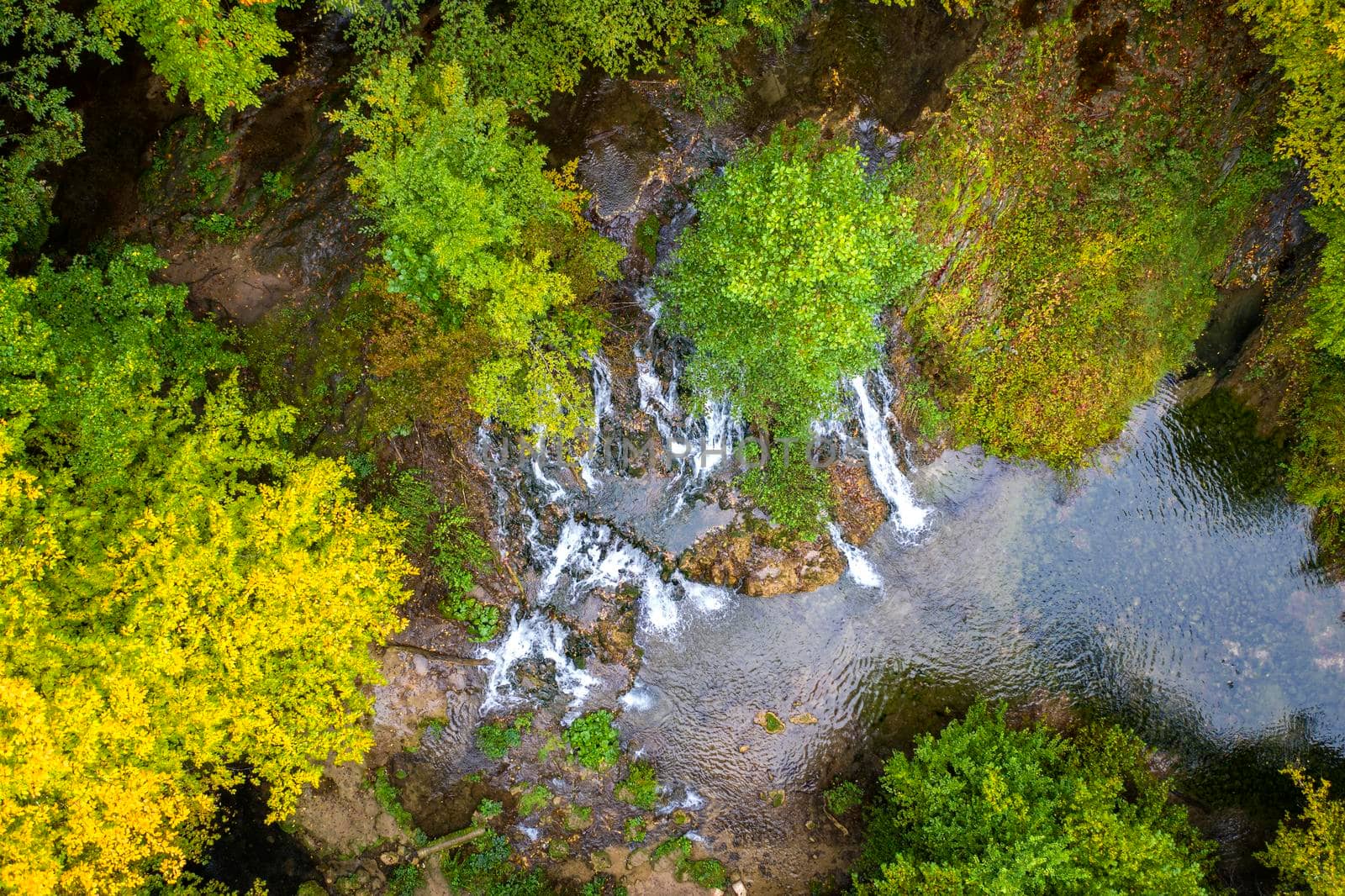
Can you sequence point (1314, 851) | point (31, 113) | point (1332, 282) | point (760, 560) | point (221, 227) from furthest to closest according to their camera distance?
point (760, 560) → point (221, 227) → point (1314, 851) → point (1332, 282) → point (31, 113)

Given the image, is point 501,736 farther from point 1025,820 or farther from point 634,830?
point 1025,820

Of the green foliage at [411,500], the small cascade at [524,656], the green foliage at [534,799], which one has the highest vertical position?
the green foliage at [411,500]

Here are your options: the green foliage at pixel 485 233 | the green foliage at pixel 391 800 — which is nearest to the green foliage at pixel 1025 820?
the green foliage at pixel 391 800

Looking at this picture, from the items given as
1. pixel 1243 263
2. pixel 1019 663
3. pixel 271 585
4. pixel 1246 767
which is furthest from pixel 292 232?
pixel 1246 767

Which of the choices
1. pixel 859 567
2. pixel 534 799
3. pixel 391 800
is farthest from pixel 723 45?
pixel 391 800

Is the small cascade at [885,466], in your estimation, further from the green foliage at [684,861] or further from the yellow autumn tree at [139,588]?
the yellow autumn tree at [139,588]
